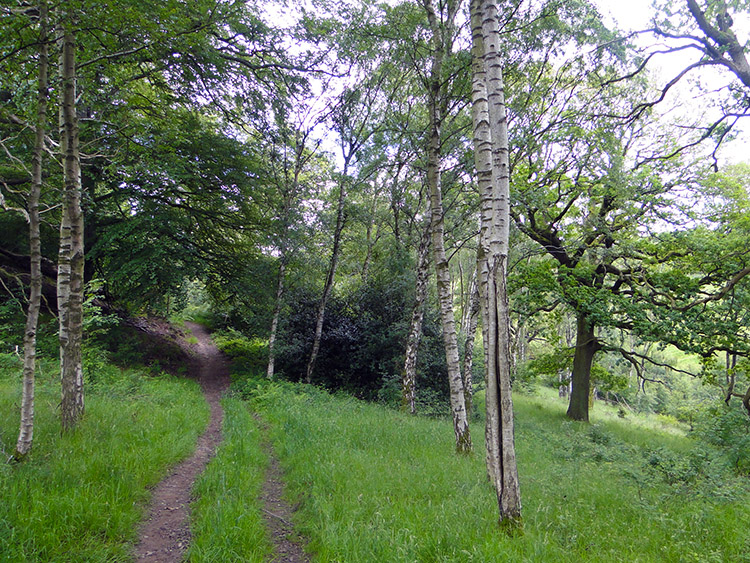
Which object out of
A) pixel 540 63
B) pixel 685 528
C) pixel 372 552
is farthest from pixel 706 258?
pixel 372 552

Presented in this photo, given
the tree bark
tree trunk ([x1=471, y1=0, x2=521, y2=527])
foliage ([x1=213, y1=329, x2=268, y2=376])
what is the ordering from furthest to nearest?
1. foliage ([x1=213, y1=329, x2=268, y2=376])
2. the tree bark
3. tree trunk ([x1=471, y1=0, x2=521, y2=527])

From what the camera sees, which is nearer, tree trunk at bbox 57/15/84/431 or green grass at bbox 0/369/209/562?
green grass at bbox 0/369/209/562

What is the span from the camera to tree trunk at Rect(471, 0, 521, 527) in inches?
143

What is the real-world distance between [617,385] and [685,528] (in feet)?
48.5

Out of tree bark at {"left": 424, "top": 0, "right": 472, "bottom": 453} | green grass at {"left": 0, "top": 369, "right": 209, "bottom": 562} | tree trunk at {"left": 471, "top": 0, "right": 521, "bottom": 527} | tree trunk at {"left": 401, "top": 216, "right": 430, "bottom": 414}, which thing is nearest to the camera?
green grass at {"left": 0, "top": 369, "right": 209, "bottom": 562}

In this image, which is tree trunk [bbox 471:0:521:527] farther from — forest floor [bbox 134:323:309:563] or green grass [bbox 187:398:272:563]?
green grass [bbox 187:398:272:563]

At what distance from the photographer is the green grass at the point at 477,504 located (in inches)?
134

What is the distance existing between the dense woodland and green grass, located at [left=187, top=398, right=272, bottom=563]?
2.44 metres

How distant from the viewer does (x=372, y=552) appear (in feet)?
11.2

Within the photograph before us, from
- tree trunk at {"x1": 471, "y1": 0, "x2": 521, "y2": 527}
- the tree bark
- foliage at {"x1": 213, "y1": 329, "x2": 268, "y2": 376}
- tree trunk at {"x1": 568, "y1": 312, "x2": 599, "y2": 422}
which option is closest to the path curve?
tree trunk at {"x1": 471, "y1": 0, "x2": 521, "y2": 527}

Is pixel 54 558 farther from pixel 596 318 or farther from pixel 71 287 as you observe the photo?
pixel 596 318

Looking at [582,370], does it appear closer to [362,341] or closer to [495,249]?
[362,341]

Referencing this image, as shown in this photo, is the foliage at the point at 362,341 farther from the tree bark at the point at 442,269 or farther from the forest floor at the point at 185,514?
the forest floor at the point at 185,514

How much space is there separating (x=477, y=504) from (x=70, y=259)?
707 cm
